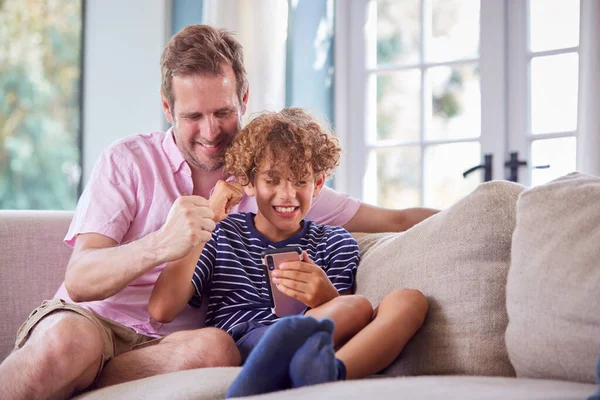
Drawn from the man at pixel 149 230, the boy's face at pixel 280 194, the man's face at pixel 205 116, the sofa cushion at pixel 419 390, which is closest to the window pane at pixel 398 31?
the man at pixel 149 230

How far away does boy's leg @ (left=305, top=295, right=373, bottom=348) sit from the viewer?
5.17ft

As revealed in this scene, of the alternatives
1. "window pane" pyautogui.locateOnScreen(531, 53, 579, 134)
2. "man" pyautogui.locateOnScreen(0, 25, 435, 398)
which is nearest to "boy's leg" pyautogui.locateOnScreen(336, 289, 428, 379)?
"man" pyautogui.locateOnScreen(0, 25, 435, 398)

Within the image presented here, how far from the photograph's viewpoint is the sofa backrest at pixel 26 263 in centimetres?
207

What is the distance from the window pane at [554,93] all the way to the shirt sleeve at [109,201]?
2.05m

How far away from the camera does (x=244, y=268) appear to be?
1.91 metres

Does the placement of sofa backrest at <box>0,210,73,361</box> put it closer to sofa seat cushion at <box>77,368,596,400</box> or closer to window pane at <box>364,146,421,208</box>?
sofa seat cushion at <box>77,368,596,400</box>

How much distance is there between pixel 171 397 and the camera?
1426mm

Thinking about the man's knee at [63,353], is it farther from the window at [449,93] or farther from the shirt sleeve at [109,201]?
the window at [449,93]

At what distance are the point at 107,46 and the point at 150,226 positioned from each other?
6.65ft

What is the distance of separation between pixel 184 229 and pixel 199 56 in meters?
0.58

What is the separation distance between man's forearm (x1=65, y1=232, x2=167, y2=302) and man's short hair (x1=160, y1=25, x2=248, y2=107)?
1.62 ft

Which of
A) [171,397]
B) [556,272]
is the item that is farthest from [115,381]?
[556,272]

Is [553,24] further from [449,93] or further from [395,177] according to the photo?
[395,177]

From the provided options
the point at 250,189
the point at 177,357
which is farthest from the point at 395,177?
the point at 177,357
